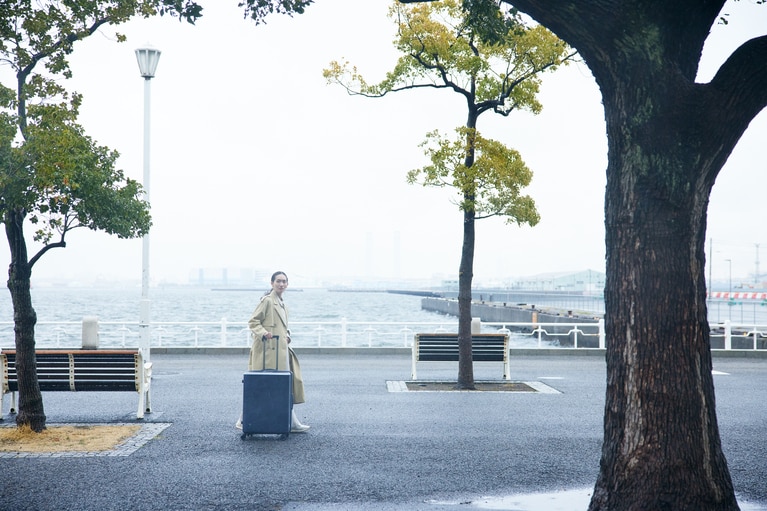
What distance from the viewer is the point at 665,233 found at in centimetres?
560

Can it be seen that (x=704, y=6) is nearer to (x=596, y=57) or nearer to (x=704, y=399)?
(x=596, y=57)

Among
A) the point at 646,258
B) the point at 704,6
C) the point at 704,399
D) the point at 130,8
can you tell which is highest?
the point at 130,8

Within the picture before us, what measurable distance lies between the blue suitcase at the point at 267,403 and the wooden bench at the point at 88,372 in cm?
228

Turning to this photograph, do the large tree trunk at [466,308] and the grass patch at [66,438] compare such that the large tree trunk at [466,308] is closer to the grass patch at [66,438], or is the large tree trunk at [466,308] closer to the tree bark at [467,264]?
the tree bark at [467,264]

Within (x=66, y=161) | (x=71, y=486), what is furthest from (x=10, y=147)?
(x=71, y=486)

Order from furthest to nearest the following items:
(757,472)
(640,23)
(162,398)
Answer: (162,398) → (757,472) → (640,23)

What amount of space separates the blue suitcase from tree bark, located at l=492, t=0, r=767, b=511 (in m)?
4.65

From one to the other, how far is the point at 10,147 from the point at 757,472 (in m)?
8.60

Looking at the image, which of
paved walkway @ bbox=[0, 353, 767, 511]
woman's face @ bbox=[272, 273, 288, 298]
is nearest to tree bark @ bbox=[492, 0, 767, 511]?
paved walkway @ bbox=[0, 353, 767, 511]

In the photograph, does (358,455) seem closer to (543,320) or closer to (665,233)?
(665,233)

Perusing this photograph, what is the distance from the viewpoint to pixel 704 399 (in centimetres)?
568

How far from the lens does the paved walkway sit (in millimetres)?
6734

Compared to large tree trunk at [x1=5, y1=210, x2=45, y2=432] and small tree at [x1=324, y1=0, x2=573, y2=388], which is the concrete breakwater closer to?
small tree at [x1=324, y1=0, x2=573, y2=388]

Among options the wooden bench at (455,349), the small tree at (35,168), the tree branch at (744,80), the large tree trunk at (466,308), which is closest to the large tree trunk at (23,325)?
the small tree at (35,168)
